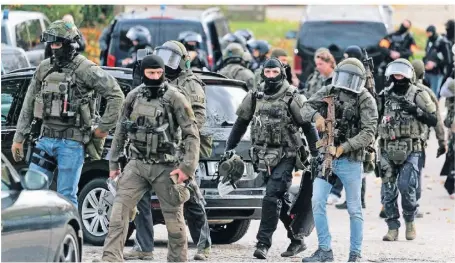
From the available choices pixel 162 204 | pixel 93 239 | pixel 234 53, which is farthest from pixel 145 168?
Answer: pixel 234 53

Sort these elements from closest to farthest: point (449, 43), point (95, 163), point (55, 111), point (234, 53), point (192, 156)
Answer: point (192, 156) → point (55, 111) → point (95, 163) → point (234, 53) → point (449, 43)

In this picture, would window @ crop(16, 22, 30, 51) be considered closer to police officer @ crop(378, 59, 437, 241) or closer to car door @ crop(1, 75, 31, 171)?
car door @ crop(1, 75, 31, 171)

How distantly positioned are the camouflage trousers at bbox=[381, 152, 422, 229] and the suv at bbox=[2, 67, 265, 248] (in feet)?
5.26

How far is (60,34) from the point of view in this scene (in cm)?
1202

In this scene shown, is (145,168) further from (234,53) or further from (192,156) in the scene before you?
(234,53)

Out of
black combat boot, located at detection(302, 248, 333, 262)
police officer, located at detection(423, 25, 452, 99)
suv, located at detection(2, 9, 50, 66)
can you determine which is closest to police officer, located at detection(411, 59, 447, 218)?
black combat boot, located at detection(302, 248, 333, 262)

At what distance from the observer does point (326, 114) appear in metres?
12.2

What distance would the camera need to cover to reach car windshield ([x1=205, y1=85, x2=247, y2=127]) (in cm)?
1328

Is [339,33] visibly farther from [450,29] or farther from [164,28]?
[164,28]

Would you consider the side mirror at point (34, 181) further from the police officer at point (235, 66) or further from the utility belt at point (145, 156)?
the police officer at point (235, 66)

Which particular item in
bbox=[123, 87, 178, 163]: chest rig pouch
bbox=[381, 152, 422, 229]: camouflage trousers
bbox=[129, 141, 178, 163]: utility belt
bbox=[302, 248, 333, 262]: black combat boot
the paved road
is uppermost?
bbox=[123, 87, 178, 163]: chest rig pouch

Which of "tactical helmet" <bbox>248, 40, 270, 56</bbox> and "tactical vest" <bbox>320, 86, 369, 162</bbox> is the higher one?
"tactical helmet" <bbox>248, 40, 270, 56</bbox>

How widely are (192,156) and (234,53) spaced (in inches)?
285

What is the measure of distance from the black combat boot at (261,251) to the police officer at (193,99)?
1.48 feet
